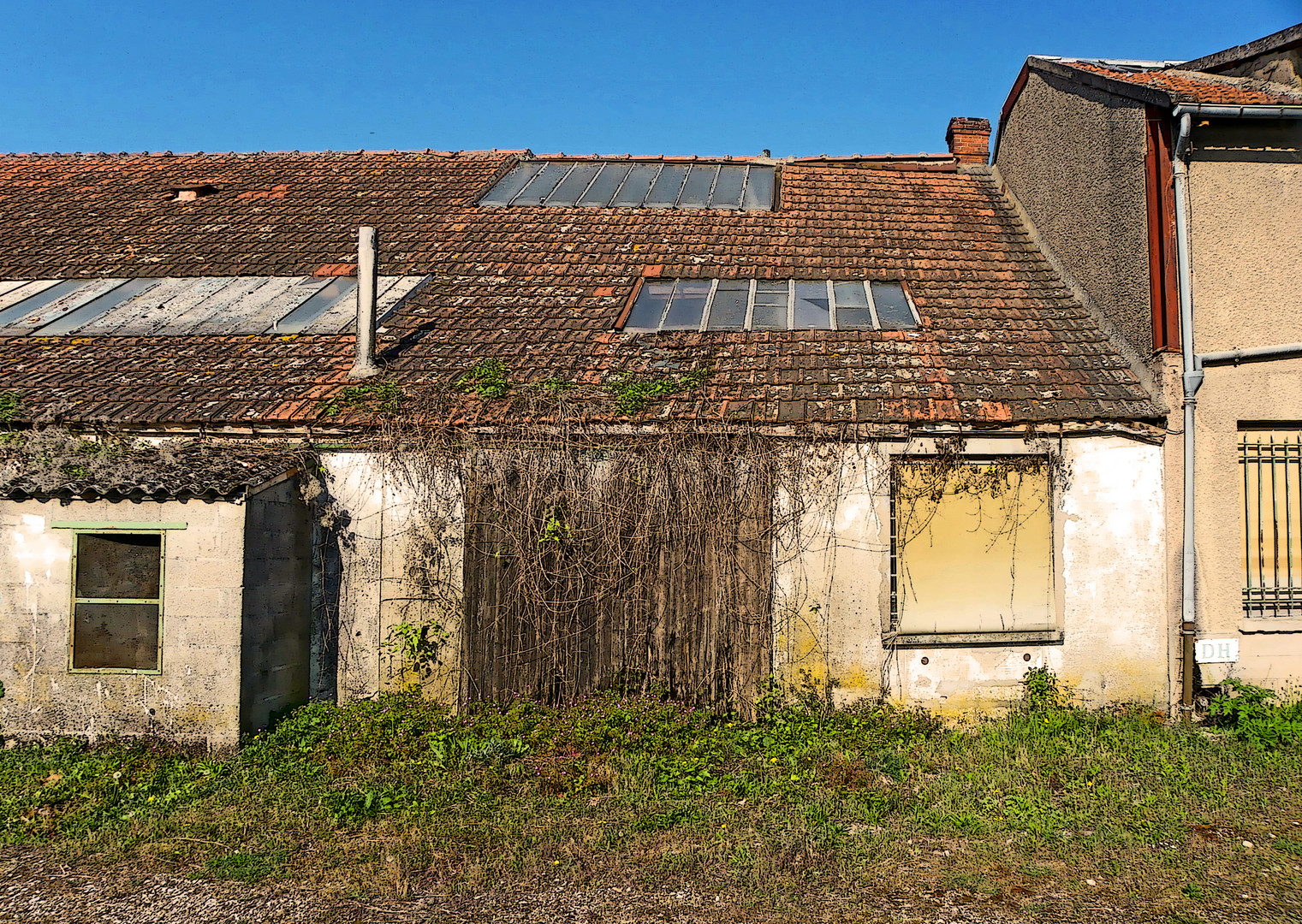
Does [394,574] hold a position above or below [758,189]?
below

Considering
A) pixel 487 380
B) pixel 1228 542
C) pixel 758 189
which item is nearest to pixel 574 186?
pixel 758 189

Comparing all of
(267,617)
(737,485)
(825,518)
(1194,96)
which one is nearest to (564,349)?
(737,485)

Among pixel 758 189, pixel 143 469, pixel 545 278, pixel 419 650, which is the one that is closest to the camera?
pixel 143 469

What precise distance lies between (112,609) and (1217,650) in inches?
364

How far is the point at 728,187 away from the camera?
1341cm

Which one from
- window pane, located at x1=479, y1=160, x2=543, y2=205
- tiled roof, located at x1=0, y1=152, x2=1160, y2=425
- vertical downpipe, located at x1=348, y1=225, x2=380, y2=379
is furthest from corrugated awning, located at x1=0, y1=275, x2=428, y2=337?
window pane, located at x1=479, y1=160, x2=543, y2=205

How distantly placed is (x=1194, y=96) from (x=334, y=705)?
371 inches

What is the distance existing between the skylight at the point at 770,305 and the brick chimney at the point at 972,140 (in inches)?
190

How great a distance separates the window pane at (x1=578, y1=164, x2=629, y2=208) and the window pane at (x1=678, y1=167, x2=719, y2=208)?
3.44ft

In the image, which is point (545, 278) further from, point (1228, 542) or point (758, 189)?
point (1228, 542)

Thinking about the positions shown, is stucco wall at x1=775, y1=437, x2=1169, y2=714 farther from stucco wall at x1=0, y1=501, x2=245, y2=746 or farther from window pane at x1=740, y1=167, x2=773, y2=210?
window pane at x1=740, y1=167, x2=773, y2=210

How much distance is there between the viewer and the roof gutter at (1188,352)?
754cm

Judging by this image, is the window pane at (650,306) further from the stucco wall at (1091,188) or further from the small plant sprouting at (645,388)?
the stucco wall at (1091,188)

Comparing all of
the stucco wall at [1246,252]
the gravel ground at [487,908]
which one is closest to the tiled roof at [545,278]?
the stucco wall at [1246,252]
